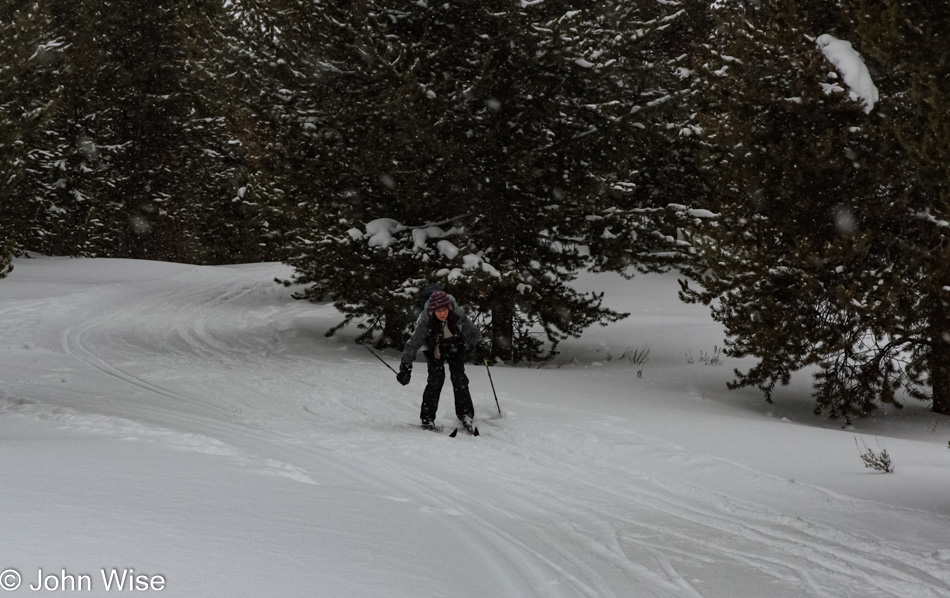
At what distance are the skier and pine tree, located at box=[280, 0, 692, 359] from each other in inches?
136

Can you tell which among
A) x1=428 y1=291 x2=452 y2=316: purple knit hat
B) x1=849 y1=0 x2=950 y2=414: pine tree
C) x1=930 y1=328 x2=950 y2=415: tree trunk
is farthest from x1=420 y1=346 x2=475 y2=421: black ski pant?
x1=930 y1=328 x2=950 y2=415: tree trunk

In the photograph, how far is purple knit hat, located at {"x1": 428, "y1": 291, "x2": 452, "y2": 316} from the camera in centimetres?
1027

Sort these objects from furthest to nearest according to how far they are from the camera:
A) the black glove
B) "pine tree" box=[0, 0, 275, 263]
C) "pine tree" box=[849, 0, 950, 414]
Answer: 1. "pine tree" box=[0, 0, 275, 263]
2. the black glove
3. "pine tree" box=[849, 0, 950, 414]

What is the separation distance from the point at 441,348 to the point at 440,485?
3.31 meters

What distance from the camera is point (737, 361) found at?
633 inches

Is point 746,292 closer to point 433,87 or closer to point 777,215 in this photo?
point 777,215

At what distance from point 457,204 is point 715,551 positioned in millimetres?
10165

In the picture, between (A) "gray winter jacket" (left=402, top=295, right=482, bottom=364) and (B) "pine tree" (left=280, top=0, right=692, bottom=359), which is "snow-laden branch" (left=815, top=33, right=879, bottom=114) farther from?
(A) "gray winter jacket" (left=402, top=295, right=482, bottom=364)

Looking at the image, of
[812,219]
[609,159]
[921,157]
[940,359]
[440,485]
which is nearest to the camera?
[921,157]

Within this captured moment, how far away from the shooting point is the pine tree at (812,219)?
1088 cm

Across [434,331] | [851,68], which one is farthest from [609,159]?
[434,331]

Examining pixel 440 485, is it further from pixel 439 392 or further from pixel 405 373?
pixel 405 373

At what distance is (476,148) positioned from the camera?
14.1 metres

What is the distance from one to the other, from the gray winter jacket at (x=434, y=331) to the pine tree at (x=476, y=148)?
3.41 m
